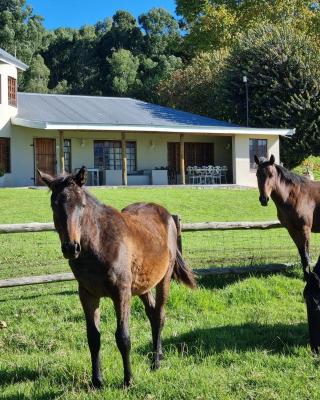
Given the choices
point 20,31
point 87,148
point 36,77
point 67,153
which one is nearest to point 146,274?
point 67,153

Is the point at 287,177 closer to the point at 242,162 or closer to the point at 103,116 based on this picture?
the point at 103,116

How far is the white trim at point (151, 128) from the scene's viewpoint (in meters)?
26.5

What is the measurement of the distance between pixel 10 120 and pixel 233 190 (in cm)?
1073

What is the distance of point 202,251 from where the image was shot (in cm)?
1320

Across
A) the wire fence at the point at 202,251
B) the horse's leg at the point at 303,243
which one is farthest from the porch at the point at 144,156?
the horse's leg at the point at 303,243

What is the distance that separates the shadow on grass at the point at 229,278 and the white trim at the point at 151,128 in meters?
18.0

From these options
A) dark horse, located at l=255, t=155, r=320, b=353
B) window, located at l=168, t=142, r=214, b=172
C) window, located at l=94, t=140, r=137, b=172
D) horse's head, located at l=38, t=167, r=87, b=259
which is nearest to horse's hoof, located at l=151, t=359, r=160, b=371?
horse's head, located at l=38, t=167, r=87, b=259

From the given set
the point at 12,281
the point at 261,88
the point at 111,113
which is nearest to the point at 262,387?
the point at 12,281

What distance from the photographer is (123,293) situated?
5.03m

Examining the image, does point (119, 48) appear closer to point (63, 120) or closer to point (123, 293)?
point (63, 120)

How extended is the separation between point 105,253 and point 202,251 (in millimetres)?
8377

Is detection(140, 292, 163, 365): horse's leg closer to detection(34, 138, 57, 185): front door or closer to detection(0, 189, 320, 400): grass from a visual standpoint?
detection(0, 189, 320, 400): grass

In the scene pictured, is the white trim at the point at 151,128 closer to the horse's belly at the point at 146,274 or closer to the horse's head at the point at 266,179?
the horse's head at the point at 266,179

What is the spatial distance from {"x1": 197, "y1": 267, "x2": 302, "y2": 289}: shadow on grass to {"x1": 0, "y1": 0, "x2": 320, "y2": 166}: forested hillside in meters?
25.0
